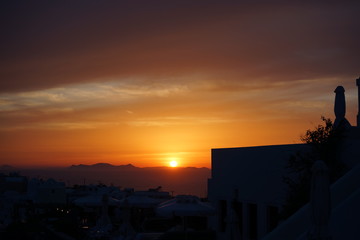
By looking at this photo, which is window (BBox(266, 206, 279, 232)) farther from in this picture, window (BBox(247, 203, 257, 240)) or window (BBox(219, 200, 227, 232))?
window (BBox(219, 200, 227, 232))

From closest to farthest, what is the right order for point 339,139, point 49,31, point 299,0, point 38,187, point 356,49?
point 339,139
point 299,0
point 356,49
point 49,31
point 38,187

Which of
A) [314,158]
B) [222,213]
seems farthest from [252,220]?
[314,158]

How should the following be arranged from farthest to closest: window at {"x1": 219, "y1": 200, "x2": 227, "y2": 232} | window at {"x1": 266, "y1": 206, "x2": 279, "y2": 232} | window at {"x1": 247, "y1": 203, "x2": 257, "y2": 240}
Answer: window at {"x1": 219, "y1": 200, "x2": 227, "y2": 232} < window at {"x1": 247, "y1": 203, "x2": 257, "y2": 240} < window at {"x1": 266, "y1": 206, "x2": 279, "y2": 232}

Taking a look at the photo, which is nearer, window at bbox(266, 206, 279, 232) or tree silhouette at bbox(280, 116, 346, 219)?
tree silhouette at bbox(280, 116, 346, 219)

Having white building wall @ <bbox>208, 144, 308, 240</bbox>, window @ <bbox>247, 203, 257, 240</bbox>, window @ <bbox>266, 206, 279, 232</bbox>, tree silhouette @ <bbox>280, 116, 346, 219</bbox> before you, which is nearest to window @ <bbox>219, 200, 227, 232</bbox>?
white building wall @ <bbox>208, 144, 308, 240</bbox>

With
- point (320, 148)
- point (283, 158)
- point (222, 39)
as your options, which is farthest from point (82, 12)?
point (320, 148)

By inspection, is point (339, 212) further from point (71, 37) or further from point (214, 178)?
point (71, 37)

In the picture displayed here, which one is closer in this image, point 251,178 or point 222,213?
point 251,178

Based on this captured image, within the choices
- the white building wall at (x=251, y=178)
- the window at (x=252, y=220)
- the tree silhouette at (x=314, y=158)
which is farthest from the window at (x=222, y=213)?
the tree silhouette at (x=314, y=158)

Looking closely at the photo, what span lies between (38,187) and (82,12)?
1413 inches

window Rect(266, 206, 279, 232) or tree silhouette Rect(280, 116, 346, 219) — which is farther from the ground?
tree silhouette Rect(280, 116, 346, 219)

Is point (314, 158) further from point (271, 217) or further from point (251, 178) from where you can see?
point (251, 178)

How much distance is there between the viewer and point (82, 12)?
830 inches

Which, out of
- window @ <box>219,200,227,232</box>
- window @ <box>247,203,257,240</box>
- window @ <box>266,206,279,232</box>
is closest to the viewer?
window @ <box>266,206,279,232</box>
